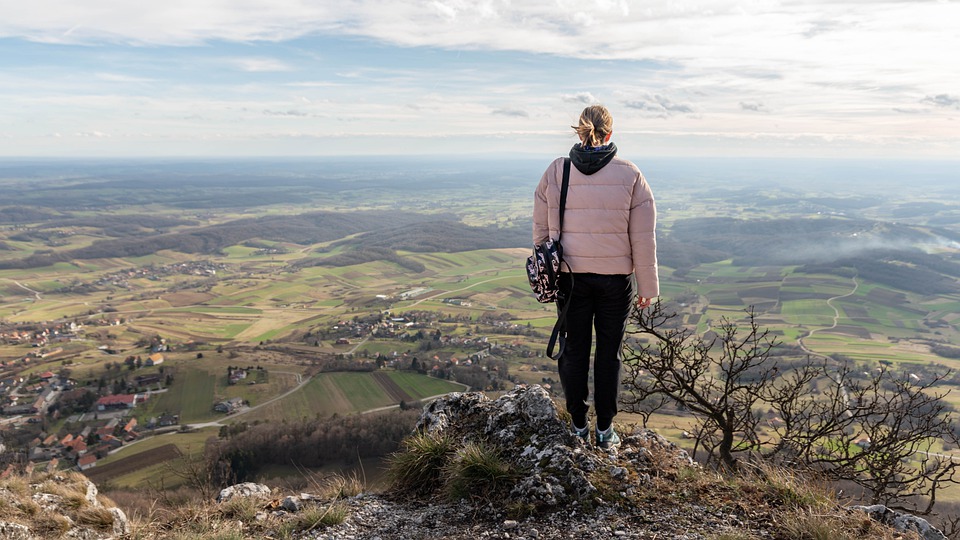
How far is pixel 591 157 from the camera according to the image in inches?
183

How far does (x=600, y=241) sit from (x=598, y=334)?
104 centimetres

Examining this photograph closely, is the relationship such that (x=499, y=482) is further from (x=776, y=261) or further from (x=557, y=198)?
(x=776, y=261)

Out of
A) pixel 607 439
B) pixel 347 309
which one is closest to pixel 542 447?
pixel 607 439

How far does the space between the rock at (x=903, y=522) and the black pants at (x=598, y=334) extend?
2.51 metres

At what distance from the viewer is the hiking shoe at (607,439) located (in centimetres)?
535

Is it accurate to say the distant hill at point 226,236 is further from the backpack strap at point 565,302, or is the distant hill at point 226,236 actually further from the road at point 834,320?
the backpack strap at point 565,302

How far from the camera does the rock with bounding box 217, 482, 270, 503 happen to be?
18.2 ft

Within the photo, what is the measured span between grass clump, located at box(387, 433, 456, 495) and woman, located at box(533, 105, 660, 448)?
1786mm

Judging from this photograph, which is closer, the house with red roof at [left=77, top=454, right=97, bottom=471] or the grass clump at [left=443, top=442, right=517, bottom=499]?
the grass clump at [left=443, top=442, right=517, bottom=499]

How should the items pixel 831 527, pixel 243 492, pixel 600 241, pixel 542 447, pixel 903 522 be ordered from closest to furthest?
pixel 831 527, pixel 903 522, pixel 600 241, pixel 542 447, pixel 243 492

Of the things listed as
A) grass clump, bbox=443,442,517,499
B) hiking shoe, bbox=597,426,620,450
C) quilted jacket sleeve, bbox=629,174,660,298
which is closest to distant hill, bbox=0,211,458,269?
grass clump, bbox=443,442,517,499

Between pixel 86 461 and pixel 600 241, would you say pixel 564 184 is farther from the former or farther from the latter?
pixel 86 461

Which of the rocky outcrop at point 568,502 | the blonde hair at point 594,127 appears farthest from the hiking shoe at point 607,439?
the blonde hair at point 594,127

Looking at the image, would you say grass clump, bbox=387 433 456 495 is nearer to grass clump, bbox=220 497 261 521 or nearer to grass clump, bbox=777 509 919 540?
grass clump, bbox=220 497 261 521
